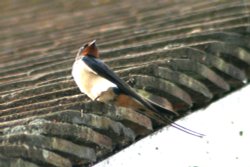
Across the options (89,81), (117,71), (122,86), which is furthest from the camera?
(117,71)

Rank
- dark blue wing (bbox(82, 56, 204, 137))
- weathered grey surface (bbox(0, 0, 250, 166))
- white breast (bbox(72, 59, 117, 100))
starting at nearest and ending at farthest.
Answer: weathered grey surface (bbox(0, 0, 250, 166))
dark blue wing (bbox(82, 56, 204, 137))
white breast (bbox(72, 59, 117, 100))

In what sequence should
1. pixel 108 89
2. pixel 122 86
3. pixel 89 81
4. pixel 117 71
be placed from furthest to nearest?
1. pixel 117 71
2. pixel 89 81
3. pixel 108 89
4. pixel 122 86

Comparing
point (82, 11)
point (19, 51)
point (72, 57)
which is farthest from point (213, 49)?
point (82, 11)

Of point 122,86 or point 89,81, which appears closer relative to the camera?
point 122,86

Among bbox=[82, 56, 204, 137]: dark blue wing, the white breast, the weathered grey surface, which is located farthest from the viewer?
the white breast

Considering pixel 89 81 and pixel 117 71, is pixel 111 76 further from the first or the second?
pixel 117 71

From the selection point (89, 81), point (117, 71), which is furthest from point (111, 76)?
point (117, 71)
